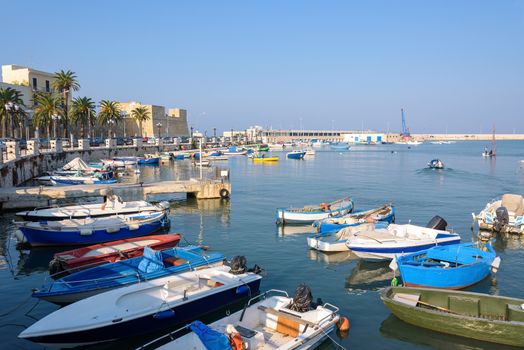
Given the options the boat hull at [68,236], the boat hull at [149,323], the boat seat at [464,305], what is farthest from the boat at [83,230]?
the boat seat at [464,305]

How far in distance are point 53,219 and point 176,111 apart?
129m

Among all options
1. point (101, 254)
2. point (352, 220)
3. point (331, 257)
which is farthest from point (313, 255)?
point (101, 254)

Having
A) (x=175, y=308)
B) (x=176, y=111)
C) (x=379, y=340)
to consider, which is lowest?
(x=379, y=340)

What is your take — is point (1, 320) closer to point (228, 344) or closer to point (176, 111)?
point (228, 344)

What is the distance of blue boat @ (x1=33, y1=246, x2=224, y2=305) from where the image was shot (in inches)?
614

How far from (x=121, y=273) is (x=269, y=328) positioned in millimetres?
7166

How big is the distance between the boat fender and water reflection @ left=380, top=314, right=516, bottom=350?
24.8ft

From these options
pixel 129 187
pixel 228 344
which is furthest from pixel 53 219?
pixel 228 344

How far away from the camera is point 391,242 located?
72.0 feet

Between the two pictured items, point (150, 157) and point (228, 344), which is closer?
point (228, 344)

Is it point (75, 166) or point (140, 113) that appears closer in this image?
point (75, 166)

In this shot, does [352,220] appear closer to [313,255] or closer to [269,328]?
[313,255]

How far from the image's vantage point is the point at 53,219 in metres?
28.8

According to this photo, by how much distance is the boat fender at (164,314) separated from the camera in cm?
1387
